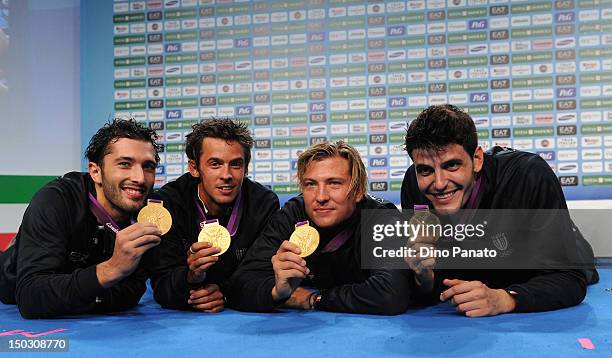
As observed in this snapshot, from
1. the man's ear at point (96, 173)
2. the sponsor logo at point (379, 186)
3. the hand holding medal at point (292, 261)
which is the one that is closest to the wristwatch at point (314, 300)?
the hand holding medal at point (292, 261)

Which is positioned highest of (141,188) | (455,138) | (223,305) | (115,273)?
(455,138)

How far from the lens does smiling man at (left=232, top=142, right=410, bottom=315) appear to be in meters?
2.65

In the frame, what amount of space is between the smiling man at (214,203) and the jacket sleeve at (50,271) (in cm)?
35

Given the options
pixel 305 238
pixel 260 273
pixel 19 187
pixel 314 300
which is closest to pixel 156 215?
pixel 260 273

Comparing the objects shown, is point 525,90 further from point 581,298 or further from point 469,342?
point 469,342

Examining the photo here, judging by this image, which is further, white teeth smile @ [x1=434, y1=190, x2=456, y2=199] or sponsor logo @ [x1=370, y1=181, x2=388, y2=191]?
sponsor logo @ [x1=370, y1=181, x2=388, y2=191]

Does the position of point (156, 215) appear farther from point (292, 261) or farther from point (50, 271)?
point (292, 261)

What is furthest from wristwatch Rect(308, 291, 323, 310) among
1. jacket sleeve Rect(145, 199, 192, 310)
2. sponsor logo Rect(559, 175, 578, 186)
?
sponsor logo Rect(559, 175, 578, 186)

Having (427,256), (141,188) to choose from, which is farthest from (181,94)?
(427,256)

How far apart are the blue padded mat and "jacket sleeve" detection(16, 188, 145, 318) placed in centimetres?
9

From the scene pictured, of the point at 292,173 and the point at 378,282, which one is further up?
the point at 292,173

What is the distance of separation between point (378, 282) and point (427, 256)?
35 cm

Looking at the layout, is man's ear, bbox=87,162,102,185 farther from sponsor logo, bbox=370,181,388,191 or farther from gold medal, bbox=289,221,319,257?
sponsor logo, bbox=370,181,388,191

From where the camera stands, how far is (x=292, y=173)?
5.70 meters
